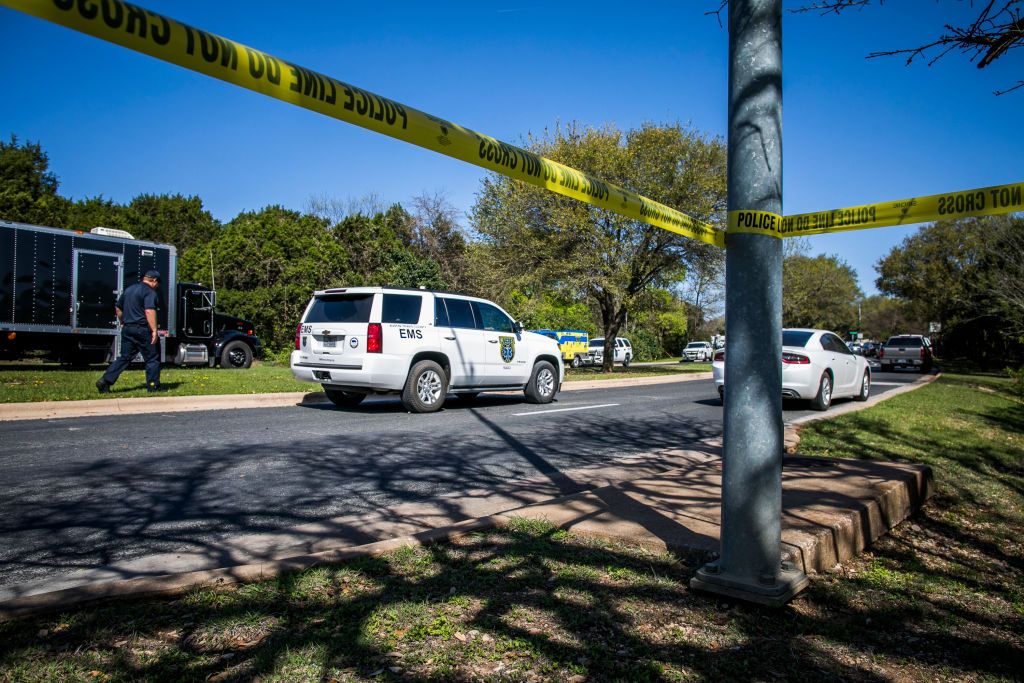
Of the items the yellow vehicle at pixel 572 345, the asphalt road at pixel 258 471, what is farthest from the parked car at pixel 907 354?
the asphalt road at pixel 258 471

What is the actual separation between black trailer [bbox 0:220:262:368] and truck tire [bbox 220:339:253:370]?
0.83 meters

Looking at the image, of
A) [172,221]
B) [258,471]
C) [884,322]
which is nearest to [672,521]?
[258,471]

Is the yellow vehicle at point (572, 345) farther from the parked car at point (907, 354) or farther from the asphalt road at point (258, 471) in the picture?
the asphalt road at point (258, 471)

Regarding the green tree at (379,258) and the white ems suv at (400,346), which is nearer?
the white ems suv at (400,346)

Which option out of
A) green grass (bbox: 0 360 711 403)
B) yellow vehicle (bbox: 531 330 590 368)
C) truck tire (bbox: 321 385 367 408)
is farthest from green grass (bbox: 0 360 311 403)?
yellow vehicle (bbox: 531 330 590 368)

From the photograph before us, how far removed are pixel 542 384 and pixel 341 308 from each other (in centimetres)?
435

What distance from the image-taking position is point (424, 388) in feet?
36.0

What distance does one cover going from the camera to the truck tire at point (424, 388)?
10.7m

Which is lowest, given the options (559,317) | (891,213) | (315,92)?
(891,213)

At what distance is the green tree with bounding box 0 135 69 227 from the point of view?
29172mm

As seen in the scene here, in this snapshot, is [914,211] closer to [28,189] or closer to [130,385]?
[130,385]

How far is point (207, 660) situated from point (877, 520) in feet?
12.5

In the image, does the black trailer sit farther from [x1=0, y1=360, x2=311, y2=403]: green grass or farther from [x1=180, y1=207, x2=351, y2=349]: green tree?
[x1=180, y1=207, x2=351, y2=349]: green tree

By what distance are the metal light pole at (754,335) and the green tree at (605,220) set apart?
800 inches
